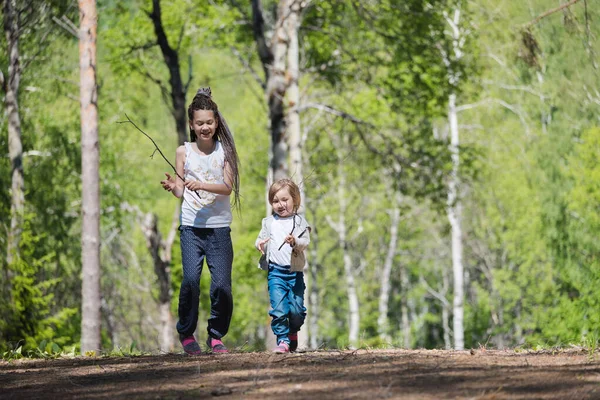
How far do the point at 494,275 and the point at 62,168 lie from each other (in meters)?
19.6

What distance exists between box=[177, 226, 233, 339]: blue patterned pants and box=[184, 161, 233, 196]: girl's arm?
342 mm

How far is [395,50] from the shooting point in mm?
17250

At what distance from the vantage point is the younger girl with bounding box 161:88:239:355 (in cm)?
744

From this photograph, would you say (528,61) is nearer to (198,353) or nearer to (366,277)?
(198,353)

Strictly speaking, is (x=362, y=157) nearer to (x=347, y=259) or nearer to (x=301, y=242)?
(x=347, y=259)

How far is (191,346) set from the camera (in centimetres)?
765

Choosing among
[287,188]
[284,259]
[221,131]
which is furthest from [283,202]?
[221,131]

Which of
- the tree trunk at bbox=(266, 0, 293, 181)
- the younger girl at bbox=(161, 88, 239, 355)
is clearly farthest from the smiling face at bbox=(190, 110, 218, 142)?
the tree trunk at bbox=(266, 0, 293, 181)

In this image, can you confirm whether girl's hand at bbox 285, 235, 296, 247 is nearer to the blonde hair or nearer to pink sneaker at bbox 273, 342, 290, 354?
the blonde hair

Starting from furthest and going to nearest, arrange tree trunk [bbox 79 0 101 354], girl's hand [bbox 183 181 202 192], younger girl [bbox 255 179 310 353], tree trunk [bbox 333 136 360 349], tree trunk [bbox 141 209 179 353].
→ tree trunk [bbox 333 136 360 349] < tree trunk [bbox 141 209 179 353] < tree trunk [bbox 79 0 101 354] < younger girl [bbox 255 179 310 353] < girl's hand [bbox 183 181 202 192]

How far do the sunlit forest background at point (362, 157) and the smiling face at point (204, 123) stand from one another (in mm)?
408

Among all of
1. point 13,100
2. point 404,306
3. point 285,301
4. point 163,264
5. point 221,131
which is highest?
point 13,100

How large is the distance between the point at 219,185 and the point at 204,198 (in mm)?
193

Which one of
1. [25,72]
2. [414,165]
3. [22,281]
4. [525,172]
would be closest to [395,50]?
[414,165]
